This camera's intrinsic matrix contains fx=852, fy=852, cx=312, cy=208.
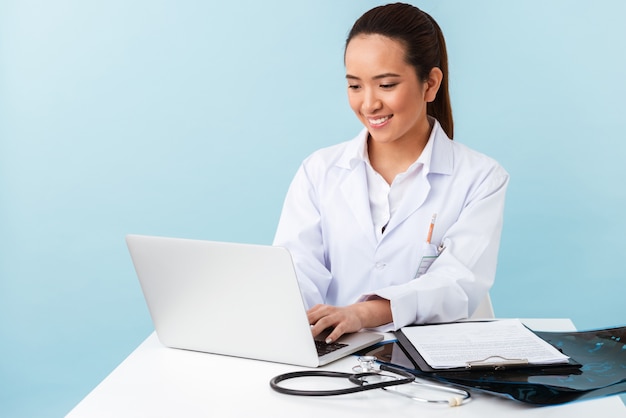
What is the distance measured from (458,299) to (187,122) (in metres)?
2.46

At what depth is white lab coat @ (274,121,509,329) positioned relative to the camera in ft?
6.74

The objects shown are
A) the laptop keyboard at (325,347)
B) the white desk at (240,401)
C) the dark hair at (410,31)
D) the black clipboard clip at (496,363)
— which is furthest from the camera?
the dark hair at (410,31)

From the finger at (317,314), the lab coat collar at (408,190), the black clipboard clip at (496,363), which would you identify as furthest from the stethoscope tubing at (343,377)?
the lab coat collar at (408,190)

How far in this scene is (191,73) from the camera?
4094 mm

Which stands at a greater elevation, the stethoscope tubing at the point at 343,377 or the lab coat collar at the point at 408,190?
the lab coat collar at the point at 408,190

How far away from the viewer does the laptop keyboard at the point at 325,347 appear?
5.23ft

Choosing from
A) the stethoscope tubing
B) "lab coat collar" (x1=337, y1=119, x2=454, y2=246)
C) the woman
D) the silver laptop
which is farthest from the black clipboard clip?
"lab coat collar" (x1=337, y1=119, x2=454, y2=246)

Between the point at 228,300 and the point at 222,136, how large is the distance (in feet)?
8.54

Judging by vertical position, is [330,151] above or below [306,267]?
above

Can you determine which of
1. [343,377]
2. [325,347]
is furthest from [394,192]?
[343,377]

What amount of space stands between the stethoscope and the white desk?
0.01m

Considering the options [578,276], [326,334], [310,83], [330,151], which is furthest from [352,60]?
[578,276]

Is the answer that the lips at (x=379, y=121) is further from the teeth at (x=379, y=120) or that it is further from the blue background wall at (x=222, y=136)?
the blue background wall at (x=222, y=136)

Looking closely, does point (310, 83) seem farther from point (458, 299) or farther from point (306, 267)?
point (458, 299)
